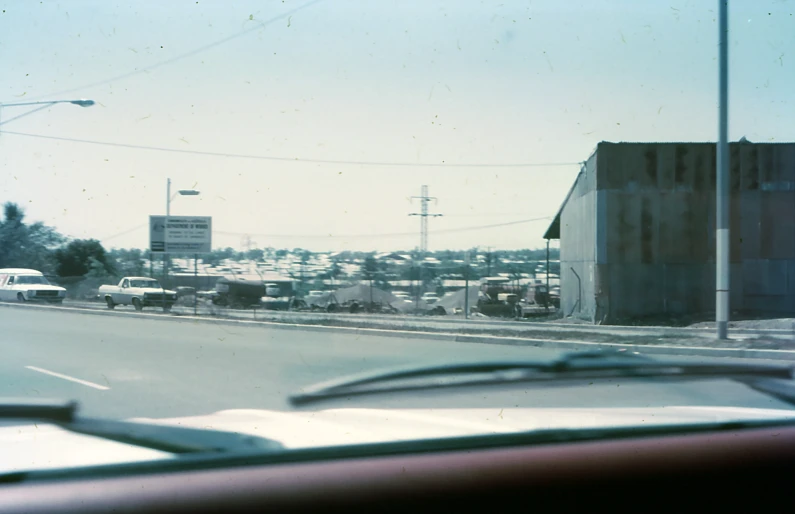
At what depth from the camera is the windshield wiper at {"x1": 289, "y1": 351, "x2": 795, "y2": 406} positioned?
248cm

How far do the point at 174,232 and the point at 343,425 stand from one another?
871mm

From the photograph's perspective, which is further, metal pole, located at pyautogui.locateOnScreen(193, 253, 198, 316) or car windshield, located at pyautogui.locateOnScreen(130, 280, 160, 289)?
car windshield, located at pyautogui.locateOnScreen(130, 280, 160, 289)

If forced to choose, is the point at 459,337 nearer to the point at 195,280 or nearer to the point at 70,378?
the point at 195,280

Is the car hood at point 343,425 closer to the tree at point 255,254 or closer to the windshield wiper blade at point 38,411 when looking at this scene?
the windshield wiper blade at point 38,411

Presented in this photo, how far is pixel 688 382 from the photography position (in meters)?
2.80

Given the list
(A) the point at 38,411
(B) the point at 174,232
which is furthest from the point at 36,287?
(A) the point at 38,411

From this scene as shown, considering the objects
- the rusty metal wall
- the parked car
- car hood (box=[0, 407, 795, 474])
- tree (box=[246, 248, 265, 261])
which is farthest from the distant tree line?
the rusty metal wall

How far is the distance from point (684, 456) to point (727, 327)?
6.09m

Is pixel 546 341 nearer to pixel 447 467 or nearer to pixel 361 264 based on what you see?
pixel 361 264

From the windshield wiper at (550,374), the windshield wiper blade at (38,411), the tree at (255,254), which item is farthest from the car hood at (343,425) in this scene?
the tree at (255,254)

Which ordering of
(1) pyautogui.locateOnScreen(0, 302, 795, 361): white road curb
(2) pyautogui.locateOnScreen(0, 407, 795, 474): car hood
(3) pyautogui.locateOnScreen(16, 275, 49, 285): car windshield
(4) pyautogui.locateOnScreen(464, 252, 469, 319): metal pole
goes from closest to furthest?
(2) pyautogui.locateOnScreen(0, 407, 795, 474): car hood → (3) pyautogui.locateOnScreen(16, 275, 49, 285): car windshield → (1) pyautogui.locateOnScreen(0, 302, 795, 361): white road curb → (4) pyautogui.locateOnScreen(464, 252, 469, 319): metal pole

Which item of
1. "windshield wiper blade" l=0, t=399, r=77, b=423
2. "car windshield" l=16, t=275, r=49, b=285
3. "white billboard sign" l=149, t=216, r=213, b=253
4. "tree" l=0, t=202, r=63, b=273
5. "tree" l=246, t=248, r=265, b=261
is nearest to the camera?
"windshield wiper blade" l=0, t=399, r=77, b=423

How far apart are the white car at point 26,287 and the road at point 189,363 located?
0.37ft

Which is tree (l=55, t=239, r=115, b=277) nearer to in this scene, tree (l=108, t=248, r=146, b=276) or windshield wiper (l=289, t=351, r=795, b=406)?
tree (l=108, t=248, r=146, b=276)
